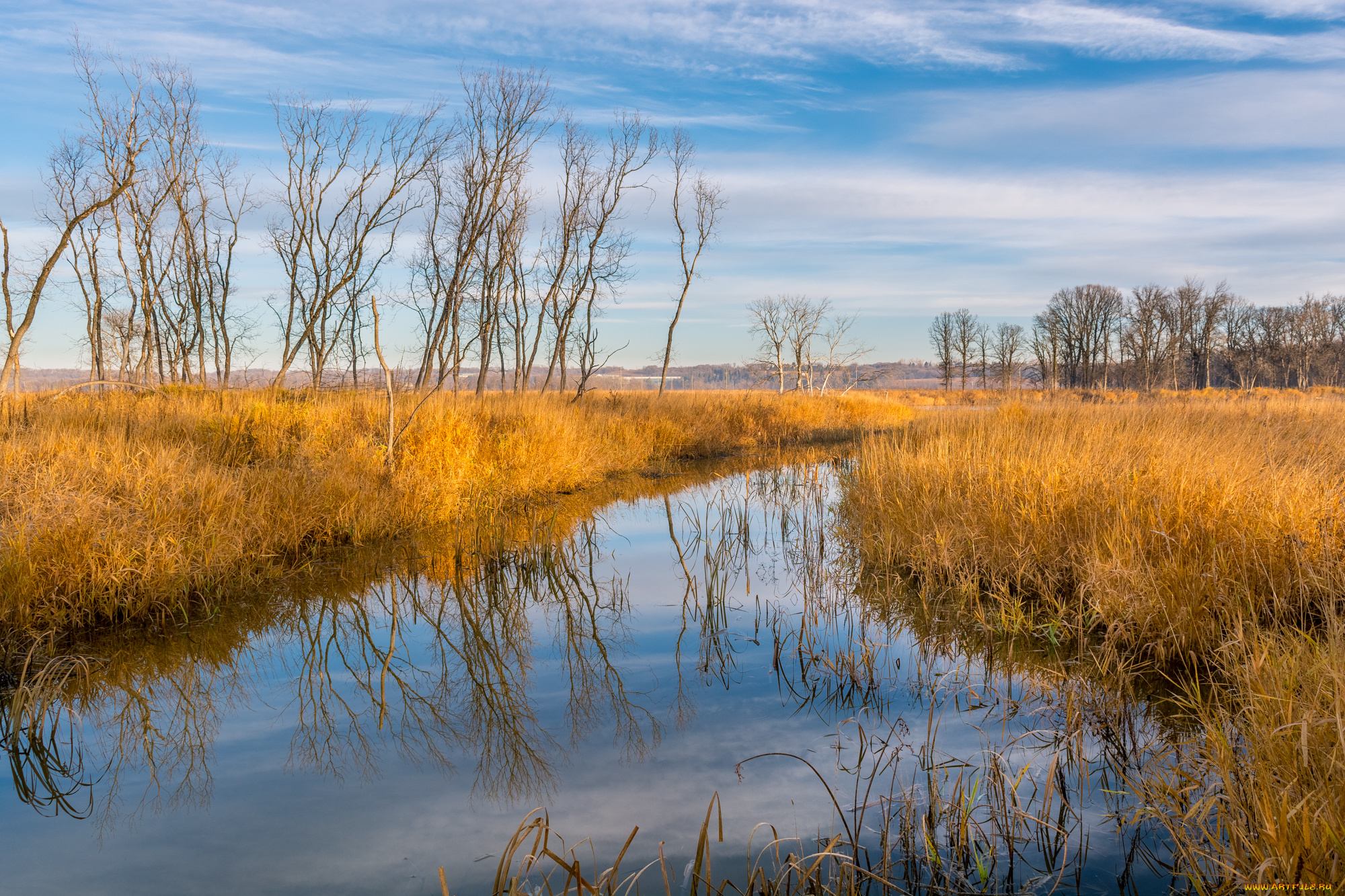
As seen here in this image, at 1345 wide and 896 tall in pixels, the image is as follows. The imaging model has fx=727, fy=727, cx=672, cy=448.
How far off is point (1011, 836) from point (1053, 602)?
280 centimetres

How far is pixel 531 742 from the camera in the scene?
3771 millimetres

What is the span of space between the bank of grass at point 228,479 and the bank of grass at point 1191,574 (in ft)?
17.4

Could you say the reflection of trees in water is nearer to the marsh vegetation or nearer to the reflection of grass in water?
the marsh vegetation

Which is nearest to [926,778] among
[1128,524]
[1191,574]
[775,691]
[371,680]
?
[775,691]

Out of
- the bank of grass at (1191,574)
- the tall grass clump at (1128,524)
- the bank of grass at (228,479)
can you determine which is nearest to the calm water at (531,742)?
the bank of grass at (1191,574)

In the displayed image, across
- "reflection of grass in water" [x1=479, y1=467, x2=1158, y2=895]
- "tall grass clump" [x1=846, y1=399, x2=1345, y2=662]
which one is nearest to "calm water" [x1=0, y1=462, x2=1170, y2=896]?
"reflection of grass in water" [x1=479, y1=467, x2=1158, y2=895]

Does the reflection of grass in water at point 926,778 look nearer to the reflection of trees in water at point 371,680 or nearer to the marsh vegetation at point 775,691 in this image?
the marsh vegetation at point 775,691

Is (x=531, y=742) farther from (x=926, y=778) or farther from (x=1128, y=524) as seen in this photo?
(x=1128, y=524)

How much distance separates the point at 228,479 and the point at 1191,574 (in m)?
7.75

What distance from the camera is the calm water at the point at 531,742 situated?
2.84 m

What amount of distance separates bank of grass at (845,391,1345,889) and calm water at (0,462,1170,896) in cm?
41

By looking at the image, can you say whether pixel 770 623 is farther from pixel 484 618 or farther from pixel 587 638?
pixel 484 618

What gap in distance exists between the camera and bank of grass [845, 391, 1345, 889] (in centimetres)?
237

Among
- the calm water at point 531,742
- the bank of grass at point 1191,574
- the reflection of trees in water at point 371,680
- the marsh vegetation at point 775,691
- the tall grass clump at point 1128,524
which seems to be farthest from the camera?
the tall grass clump at point 1128,524
